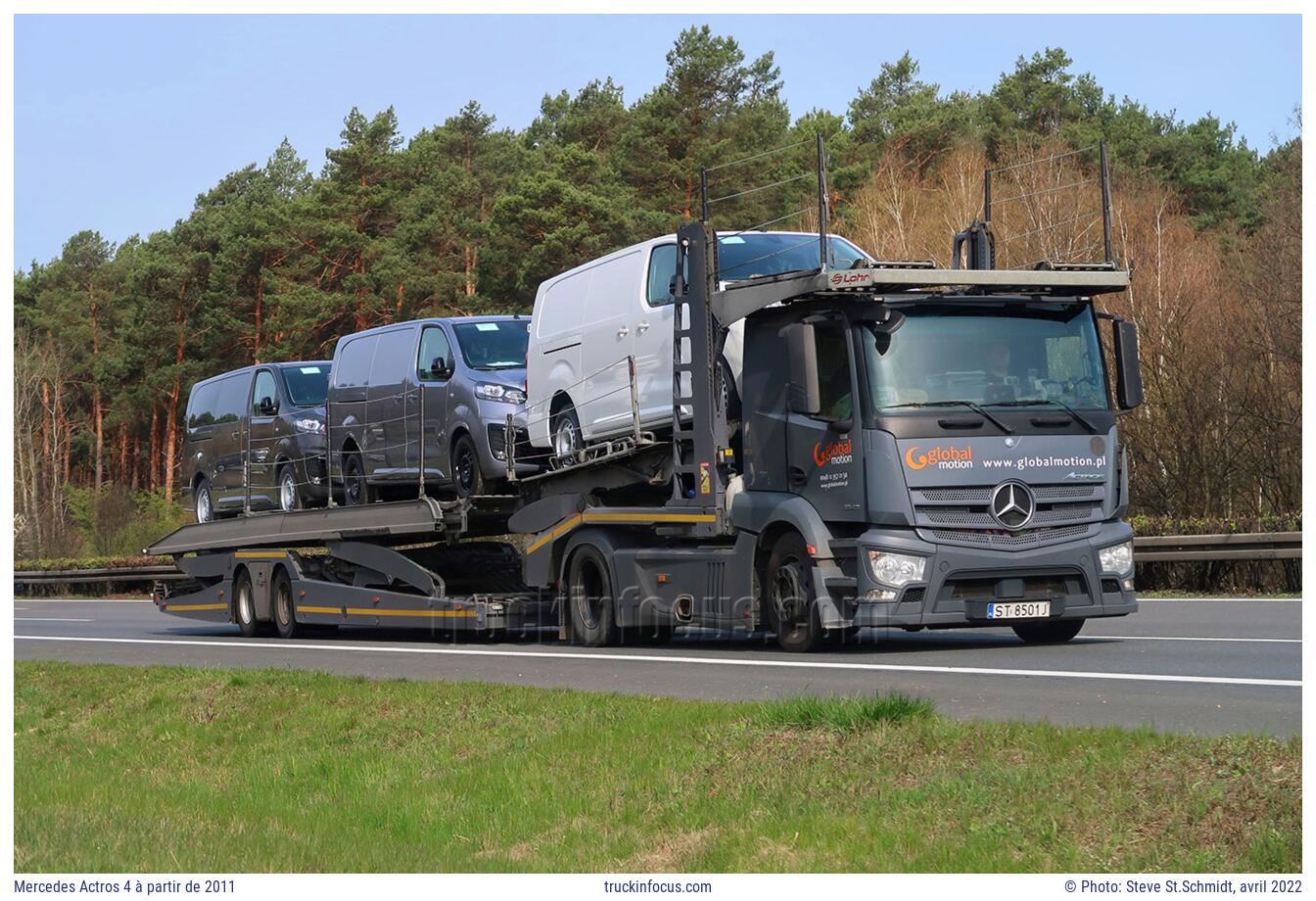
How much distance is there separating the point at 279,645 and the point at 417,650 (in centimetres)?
248

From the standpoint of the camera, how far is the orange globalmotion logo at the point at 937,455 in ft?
44.3

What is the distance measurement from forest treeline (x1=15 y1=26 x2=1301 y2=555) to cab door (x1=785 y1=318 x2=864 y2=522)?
49.2 feet

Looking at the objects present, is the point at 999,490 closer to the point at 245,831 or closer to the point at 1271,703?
the point at 1271,703

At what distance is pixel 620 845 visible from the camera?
7.77m

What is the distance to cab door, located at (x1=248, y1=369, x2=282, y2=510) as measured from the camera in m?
21.2

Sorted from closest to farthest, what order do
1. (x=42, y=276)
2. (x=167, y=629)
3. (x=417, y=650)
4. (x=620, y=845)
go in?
(x=620, y=845)
(x=417, y=650)
(x=167, y=629)
(x=42, y=276)

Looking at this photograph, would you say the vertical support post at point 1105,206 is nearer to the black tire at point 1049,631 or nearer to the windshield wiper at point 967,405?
the windshield wiper at point 967,405

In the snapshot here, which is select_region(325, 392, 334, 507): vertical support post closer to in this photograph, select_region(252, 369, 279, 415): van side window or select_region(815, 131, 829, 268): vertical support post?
select_region(252, 369, 279, 415): van side window

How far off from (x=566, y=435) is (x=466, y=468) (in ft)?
6.08

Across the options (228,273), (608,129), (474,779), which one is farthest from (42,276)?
(474,779)

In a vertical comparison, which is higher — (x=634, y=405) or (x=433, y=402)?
(x=433, y=402)

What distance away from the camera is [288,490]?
68.9 ft

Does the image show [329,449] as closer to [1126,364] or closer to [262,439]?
[262,439]

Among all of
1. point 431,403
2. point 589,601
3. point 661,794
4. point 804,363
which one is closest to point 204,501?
point 431,403
